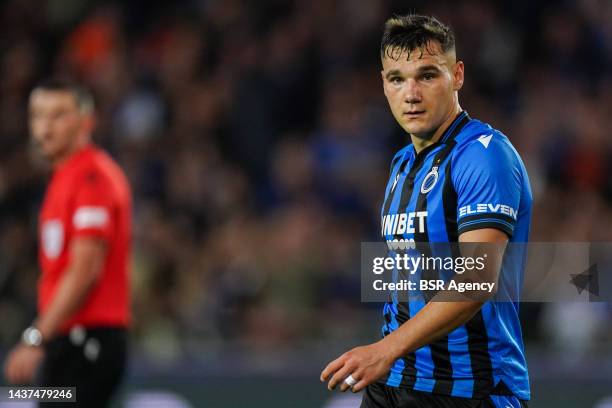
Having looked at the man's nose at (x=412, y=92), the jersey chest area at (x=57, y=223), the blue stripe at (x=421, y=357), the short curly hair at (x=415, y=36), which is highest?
the short curly hair at (x=415, y=36)

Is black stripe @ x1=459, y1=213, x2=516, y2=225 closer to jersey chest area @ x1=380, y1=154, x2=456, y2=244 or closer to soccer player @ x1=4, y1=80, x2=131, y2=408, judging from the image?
jersey chest area @ x1=380, y1=154, x2=456, y2=244

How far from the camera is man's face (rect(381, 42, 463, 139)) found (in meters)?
3.58

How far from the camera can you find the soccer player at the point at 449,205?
3359 mm

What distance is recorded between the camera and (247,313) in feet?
26.3

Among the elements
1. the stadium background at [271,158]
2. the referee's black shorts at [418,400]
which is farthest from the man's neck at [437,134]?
the stadium background at [271,158]

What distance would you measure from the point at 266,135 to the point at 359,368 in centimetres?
684

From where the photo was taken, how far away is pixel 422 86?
3.58 m

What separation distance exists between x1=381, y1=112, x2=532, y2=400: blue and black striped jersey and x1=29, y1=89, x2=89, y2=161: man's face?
2311 millimetres

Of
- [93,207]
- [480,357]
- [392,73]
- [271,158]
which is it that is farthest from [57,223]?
[271,158]

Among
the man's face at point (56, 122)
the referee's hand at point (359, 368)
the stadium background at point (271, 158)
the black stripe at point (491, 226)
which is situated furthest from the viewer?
the stadium background at point (271, 158)

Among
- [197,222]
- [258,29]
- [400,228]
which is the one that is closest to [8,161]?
[197,222]

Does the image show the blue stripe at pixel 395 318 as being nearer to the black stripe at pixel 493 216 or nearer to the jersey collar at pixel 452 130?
the jersey collar at pixel 452 130

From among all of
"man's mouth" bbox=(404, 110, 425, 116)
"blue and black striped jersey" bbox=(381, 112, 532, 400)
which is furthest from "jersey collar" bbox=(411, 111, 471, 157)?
"man's mouth" bbox=(404, 110, 425, 116)

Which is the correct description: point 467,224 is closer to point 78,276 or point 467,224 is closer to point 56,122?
point 78,276
